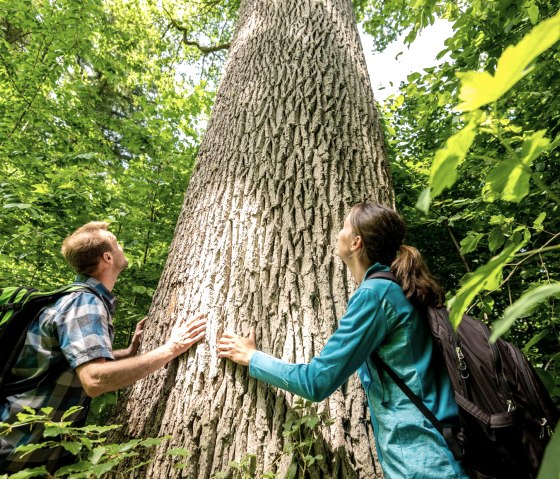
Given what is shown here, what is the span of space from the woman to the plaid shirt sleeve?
0.69 meters

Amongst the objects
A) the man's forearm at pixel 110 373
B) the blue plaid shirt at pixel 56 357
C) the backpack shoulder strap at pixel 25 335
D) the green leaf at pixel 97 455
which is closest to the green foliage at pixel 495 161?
the green leaf at pixel 97 455

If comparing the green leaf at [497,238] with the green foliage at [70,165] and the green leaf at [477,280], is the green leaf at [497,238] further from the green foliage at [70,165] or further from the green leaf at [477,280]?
the green foliage at [70,165]

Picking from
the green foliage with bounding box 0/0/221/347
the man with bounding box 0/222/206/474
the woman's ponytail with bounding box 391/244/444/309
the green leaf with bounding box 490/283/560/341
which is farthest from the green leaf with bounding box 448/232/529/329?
the green foliage with bounding box 0/0/221/347

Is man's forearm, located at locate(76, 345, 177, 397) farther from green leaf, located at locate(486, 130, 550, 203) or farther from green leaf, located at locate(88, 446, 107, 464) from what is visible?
green leaf, located at locate(486, 130, 550, 203)

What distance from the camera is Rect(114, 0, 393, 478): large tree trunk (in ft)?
5.07

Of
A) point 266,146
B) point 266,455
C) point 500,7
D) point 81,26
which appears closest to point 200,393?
point 266,455

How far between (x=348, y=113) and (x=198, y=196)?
46.8 inches

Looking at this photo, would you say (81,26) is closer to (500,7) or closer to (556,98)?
(500,7)

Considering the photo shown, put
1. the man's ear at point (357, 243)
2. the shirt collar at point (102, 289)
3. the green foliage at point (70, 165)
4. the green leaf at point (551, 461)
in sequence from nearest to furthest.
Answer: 1. the green leaf at point (551, 461)
2. the man's ear at point (357, 243)
3. the shirt collar at point (102, 289)
4. the green foliage at point (70, 165)

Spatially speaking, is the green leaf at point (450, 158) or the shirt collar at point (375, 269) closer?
the green leaf at point (450, 158)

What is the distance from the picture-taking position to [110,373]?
1538 mm

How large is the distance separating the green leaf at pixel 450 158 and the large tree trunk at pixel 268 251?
1.28 m

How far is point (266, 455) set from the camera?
4.83 ft

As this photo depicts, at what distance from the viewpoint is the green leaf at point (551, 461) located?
1.26ft
